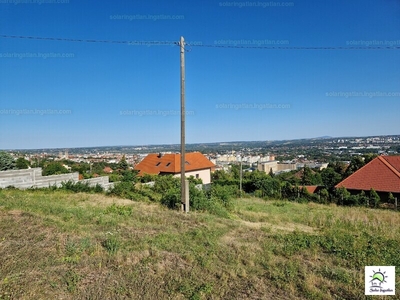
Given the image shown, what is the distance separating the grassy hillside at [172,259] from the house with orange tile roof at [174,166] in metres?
23.8

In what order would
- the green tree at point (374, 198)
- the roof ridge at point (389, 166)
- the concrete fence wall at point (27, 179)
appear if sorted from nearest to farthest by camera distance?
the concrete fence wall at point (27, 179) < the green tree at point (374, 198) < the roof ridge at point (389, 166)

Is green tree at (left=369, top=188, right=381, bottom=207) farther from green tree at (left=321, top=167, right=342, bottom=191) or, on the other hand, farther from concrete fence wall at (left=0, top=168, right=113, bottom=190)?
concrete fence wall at (left=0, top=168, right=113, bottom=190)

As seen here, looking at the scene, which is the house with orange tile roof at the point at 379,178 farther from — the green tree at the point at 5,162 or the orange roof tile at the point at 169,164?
the green tree at the point at 5,162

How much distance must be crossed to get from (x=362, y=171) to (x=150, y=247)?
2168 centimetres

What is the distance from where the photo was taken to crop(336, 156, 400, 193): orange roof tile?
1916 centimetres

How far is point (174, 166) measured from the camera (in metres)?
30.1

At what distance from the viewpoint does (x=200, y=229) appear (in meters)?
5.85

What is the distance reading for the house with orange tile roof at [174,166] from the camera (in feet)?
99.3

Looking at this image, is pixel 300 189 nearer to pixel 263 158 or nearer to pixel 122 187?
pixel 122 187

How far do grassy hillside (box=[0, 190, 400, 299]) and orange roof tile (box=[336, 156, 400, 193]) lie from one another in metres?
15.3

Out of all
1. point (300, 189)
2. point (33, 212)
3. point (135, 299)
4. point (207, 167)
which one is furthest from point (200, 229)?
point (207, 167)

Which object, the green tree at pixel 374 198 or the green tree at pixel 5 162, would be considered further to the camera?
the green tree at pixel 5 162

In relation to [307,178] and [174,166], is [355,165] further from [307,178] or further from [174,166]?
[174,166]

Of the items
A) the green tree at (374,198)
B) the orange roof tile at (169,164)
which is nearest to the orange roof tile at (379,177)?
the green tree at (374,198)
